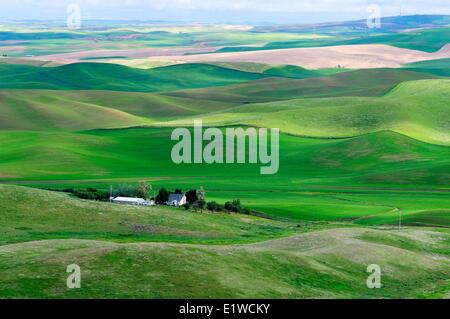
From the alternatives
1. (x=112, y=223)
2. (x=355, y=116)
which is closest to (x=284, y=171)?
(x=355, y=116)

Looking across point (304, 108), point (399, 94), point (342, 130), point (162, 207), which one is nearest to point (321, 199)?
point (162, 207)

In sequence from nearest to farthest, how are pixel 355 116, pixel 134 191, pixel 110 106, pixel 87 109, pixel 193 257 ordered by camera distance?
pixel 193 257, pixel 134 191, pixel 355 116, pixel 87 109, pixel 110 106

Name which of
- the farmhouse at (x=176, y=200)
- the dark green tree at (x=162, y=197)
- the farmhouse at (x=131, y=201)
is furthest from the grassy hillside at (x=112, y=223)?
the dark green tree at (x=162, y=197)

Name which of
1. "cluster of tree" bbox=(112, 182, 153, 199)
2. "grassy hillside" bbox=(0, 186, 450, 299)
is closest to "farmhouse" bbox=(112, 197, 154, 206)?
"cluster of tree" bbox=(112, 182, 153, 199)

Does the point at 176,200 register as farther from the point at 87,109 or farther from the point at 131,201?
the point at 87,109

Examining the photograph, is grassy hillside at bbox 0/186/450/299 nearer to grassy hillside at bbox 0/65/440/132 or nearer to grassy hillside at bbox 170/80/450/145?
grassy hillside at bbox 170/80/450/145

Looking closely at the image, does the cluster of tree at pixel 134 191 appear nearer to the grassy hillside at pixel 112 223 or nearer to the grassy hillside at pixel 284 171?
the grassy hillside at pixel 284 171
